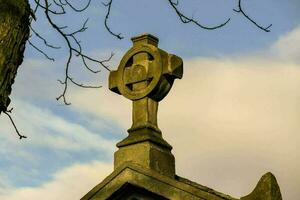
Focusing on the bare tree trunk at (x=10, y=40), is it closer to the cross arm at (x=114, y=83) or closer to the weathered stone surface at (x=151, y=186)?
the weathered stone surface at (x=151, y=186)

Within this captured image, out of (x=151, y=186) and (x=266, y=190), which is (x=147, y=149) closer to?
(x=151, y=186)

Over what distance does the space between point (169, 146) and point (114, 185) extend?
88 cm

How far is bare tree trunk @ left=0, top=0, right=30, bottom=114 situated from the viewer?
9.82ft

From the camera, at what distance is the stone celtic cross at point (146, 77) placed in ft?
25.3

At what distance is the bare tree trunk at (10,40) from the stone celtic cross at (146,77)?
460cm


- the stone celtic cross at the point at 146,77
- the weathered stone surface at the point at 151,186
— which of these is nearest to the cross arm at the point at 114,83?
the stone celtic cross at the point at 146,77

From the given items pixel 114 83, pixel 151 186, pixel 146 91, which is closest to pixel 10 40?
pixel 151 186

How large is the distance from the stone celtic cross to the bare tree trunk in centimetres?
460

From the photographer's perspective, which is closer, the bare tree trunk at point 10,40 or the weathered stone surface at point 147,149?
the bare tree trunk at point 10,40

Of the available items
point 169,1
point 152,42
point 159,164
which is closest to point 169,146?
point 159,164

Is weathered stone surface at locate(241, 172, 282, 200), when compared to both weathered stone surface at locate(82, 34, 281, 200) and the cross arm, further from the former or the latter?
the cross arm

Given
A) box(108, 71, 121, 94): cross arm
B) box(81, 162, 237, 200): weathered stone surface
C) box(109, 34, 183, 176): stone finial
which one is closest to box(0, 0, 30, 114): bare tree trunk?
box(81, 162, 237, 200): weathered stone surface

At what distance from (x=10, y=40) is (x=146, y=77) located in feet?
15.9

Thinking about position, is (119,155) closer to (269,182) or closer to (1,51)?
(269,182)
